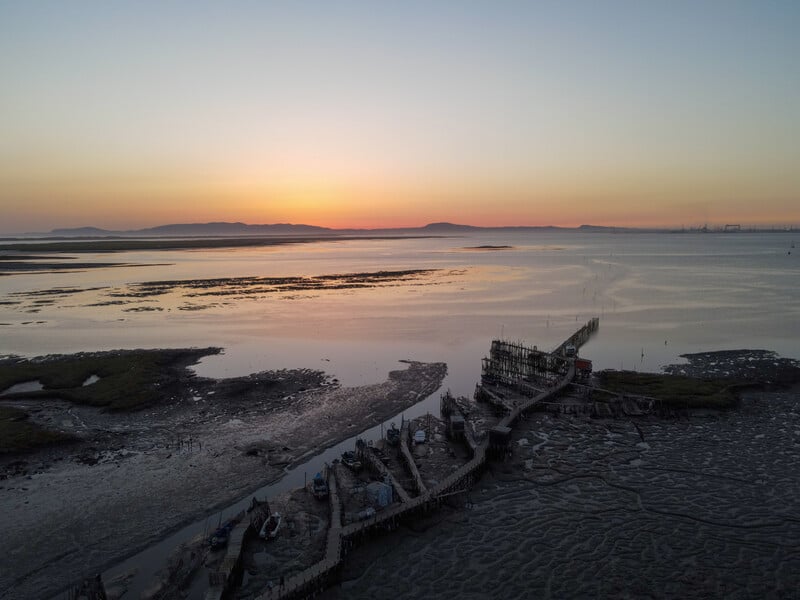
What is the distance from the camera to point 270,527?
18000 millimetres

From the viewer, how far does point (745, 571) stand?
1614 cm

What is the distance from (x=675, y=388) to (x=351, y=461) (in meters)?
23.0

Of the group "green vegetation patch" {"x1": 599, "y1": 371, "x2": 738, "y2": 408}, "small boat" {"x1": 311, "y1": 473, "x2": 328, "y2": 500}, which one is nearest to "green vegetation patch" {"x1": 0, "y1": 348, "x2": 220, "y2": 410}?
"small boat" {"x1": 311, "y1": 473, "x2": 328, "y2": 500}

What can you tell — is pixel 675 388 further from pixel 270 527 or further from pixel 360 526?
pixel 270 527

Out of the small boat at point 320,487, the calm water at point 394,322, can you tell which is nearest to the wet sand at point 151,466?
the calm water at point 394,322

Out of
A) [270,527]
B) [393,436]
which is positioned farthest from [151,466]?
[393,436]

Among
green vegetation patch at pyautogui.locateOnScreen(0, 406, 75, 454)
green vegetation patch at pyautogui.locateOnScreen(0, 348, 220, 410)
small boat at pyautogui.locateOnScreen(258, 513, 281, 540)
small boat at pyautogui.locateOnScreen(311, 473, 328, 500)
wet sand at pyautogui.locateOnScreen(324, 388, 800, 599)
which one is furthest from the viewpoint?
green vegetation patch at pyautogui.locateOnScreen(0, 348, 220, 410)

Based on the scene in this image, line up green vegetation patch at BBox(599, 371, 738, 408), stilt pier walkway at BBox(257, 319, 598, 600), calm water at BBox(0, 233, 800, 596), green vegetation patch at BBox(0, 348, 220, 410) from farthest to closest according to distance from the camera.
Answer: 1. calm water at BBox(0, 233, 800, 596)
2. green vegetation patch at BBox(0, 348, 220, 410)
3. green vegetation patch at BBox(599, 371, 738, 408)
4. stilt pier walkway at BBox(257, 319, 598, 600)

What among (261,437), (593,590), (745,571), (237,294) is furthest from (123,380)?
(237,294)

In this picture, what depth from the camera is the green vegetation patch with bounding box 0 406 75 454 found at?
2420 centimetres

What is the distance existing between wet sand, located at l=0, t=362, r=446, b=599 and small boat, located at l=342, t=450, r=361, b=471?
7.96 ft

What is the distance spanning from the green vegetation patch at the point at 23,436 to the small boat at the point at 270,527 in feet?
46.5

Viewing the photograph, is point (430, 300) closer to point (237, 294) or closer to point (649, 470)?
point (237, 294)

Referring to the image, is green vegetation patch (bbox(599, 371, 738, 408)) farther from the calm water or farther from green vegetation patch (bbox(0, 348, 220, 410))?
green vegetation patch (bbox(0, 348, 220, 410))
